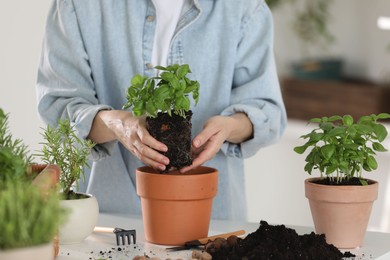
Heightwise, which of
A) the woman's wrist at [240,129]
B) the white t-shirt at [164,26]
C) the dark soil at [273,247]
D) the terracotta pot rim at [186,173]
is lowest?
the dark soil at [273,247]

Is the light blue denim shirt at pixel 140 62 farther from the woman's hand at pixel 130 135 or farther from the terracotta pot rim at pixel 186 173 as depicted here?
the terracotta pot rim at pixel 186 173

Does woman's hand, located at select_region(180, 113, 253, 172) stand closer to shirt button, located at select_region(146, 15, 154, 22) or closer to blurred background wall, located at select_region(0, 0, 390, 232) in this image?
shirt button, located at select_region(146, 15, 154, 22)

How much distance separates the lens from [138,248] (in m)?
1.55

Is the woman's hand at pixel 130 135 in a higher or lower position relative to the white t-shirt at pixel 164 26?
lower

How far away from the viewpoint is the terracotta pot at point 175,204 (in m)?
1.56

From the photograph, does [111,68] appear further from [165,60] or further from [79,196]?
[79,196]

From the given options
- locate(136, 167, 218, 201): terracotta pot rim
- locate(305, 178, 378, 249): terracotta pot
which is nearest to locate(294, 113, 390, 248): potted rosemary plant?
locate(305, 178, 378, 249): terracotta pot

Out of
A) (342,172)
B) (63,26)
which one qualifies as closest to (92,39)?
(63,26)

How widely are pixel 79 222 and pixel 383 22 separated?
332 cm

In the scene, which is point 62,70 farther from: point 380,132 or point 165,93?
point 380,132

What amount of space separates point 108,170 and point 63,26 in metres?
0.42

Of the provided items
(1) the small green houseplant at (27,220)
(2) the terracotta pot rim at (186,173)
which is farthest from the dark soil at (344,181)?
(1) the small green houseplant at (27,220)

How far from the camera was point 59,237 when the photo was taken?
1.53 m

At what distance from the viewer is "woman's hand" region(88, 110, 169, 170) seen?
63.2 inches
